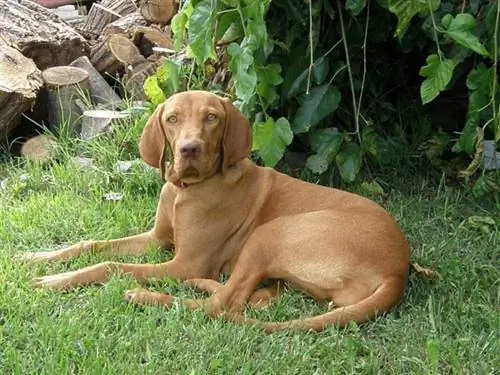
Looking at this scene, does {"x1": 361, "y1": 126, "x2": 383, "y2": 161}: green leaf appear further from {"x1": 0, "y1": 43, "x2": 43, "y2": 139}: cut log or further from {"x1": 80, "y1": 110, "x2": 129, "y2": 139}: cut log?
{"x1": 0, "y1": 43, "x2": 43, "y2": 139}: cut log

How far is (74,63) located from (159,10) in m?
0.78

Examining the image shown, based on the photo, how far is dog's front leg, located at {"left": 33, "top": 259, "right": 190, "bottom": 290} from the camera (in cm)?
377

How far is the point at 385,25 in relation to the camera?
5102mm

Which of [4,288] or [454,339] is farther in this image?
[4,288]

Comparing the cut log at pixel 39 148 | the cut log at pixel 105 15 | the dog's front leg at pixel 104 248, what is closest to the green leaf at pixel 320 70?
the dog's front leg at pixel 104 248

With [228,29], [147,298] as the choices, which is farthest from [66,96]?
[147,298]

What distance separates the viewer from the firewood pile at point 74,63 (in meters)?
5.81

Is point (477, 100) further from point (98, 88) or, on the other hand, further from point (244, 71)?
point (98, 88)

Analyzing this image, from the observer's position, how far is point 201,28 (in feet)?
14.4

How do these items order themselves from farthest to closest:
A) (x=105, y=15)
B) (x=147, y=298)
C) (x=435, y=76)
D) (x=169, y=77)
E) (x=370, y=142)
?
(x=105, y=15) < (x=169, y=77) < (x=370, y=142) < (x=435, y=76) < (x=147, y=298)

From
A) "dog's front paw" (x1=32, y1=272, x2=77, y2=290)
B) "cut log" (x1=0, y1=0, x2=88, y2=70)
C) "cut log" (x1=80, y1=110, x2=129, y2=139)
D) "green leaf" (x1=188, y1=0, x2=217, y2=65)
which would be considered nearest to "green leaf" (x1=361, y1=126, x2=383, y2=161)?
"green leaf" (x1=188, y1=0, x2=217, y2=65)

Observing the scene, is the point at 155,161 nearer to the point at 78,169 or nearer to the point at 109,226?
the point at 109,226

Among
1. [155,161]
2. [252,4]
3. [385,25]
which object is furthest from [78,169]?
[385,25]

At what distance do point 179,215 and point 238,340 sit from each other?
3.15 ft
